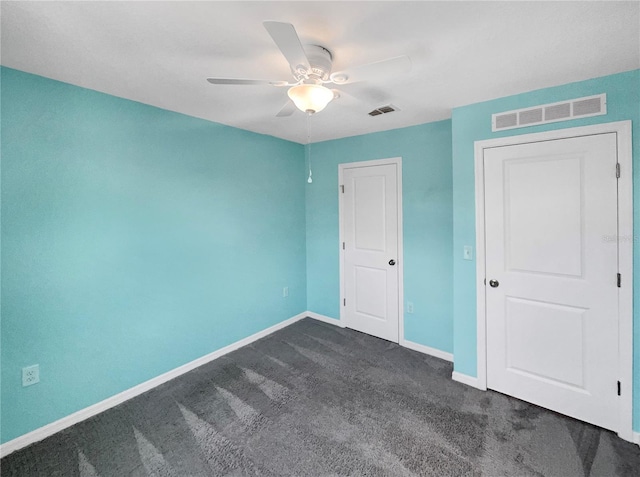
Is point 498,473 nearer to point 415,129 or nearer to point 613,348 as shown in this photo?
point 613,348

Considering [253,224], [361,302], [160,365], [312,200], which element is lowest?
[160,365]

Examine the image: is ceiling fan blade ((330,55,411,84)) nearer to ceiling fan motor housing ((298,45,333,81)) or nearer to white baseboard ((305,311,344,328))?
ceiling fan motor housing ((298,45,333,81))

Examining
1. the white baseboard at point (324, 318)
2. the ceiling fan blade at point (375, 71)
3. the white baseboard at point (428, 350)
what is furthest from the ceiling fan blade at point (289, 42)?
the white baseboard at point (324, 318)

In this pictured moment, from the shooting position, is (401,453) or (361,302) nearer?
(401,453)

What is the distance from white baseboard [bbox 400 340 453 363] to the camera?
2979 mm

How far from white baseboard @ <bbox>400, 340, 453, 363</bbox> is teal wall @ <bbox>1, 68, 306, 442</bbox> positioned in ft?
5.84

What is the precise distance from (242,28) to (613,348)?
3.04 meters

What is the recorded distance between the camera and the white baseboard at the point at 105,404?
73.6 inches

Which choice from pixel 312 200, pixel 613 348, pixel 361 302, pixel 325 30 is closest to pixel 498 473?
pixel 613 348

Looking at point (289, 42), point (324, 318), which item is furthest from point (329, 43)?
point (324, 318)

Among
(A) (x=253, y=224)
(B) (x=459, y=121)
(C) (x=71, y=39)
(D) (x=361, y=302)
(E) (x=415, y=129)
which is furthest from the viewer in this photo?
(D) (x=361, y=302)

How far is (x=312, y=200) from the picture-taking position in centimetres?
402

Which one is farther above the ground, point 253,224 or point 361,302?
point 253,224

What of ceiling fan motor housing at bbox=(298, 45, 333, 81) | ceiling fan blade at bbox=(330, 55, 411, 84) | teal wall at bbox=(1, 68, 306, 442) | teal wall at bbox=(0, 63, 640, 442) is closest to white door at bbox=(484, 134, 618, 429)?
teal wall at bbox=(0, 63, 640, 442)
